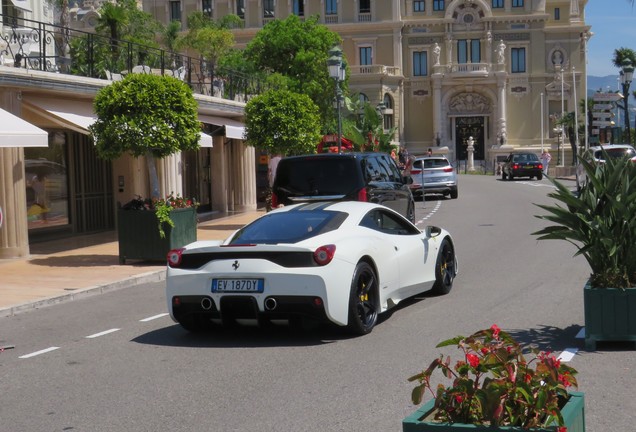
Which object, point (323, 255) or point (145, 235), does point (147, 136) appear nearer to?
point (145, 235)

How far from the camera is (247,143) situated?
27.9 metres

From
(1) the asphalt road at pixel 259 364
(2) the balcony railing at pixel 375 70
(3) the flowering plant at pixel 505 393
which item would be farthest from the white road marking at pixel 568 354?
(2) the balcony railing at pixel 375 70

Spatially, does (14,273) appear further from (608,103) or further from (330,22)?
(330,22)

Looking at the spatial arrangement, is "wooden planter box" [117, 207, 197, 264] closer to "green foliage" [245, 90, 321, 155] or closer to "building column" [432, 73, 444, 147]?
"green foliage" [245, 90, 321, 155]

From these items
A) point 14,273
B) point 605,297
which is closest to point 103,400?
point 605,297

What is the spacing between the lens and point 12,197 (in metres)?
18.4

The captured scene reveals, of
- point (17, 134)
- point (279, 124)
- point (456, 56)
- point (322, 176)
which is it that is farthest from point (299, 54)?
point (17, 134)

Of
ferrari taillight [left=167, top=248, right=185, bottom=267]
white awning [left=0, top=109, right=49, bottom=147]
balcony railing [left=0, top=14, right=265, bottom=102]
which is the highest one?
balcony railing [left=0, top=14, right=265, bottom=102]

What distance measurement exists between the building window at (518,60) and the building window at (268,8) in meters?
22.1

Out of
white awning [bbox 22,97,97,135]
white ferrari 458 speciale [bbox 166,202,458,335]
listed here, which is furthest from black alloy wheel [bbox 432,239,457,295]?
white awning [bbox 22,97,97,135]

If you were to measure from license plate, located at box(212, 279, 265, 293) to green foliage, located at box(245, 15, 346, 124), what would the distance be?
5323 centimetres

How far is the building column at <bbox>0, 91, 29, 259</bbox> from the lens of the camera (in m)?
18.3

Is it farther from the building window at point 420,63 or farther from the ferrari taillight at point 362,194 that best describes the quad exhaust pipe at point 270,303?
the building window at point 420,63

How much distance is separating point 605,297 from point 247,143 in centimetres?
1998
